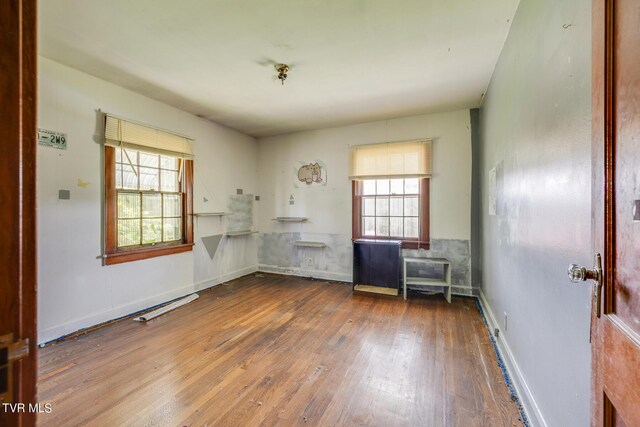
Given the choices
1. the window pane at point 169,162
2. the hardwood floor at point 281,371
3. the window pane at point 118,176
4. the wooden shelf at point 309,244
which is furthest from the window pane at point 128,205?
the wooden shelf at point 309,244

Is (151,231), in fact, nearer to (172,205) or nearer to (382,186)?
(172,205)

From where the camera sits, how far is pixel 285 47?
7.93 feet

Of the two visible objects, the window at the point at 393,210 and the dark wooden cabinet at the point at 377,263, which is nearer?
the dark wooden cabinet at the point at 377,263

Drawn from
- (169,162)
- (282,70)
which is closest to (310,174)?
(169,162)

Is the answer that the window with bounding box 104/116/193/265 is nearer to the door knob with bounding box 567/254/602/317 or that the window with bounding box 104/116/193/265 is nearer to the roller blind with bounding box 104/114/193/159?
the roller blind with bounding box 104/114/193/159

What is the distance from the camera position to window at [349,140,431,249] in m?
4.20

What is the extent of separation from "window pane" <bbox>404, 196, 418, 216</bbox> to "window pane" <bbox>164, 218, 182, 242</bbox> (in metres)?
3.44

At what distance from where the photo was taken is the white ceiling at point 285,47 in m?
1.96

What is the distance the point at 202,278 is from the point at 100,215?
1677mm

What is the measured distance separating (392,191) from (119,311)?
13.1ft

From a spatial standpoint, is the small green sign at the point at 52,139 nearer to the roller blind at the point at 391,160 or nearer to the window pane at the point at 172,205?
the window pane at the point at 172,205

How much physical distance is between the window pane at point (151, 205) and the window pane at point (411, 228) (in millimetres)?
3590

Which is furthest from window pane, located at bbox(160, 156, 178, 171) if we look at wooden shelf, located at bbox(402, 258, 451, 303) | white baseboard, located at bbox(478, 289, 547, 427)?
white baseboard, located at bbox(478, 289, 547, 427)

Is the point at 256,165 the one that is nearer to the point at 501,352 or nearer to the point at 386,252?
the point at 386,252
